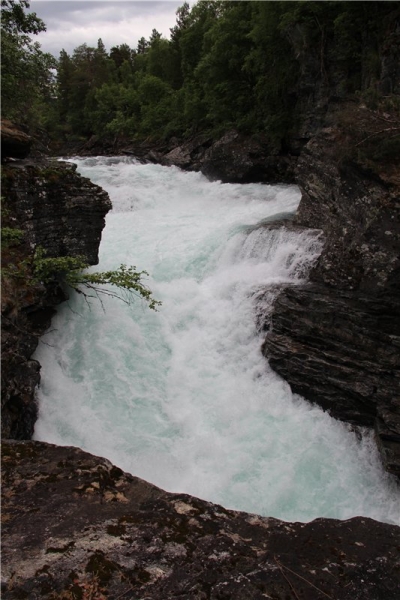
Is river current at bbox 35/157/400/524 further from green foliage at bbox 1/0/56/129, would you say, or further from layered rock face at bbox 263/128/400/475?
green foliage at bbox 1/0/56/129

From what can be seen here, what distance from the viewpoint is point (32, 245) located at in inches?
350

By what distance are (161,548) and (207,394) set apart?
6.28 m

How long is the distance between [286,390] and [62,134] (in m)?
50.1

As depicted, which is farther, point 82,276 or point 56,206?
point 56,206

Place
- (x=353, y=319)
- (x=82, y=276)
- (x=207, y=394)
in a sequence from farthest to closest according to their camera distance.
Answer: (x=207, y=394) < (x=353, y=319) < (x=82, y=276)

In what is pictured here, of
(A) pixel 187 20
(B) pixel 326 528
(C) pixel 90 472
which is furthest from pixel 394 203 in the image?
(A) pixel 187 20

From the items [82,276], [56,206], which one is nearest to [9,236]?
[82,276]

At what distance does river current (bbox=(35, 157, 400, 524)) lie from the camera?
7.57 meters

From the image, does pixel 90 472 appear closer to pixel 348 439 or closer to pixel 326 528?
pixel 326 528

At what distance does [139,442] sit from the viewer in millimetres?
7891

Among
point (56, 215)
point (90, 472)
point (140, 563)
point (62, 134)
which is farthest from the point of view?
point (62, 134)

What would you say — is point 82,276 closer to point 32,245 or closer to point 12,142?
point 32,245

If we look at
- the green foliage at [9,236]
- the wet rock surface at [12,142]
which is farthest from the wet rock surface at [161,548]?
the wet rock surface at [12,142]

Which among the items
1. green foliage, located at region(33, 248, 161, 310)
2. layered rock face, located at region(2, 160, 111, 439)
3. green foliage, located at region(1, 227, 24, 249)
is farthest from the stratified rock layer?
green foliage, located at region(1, 227, 24, 249)
